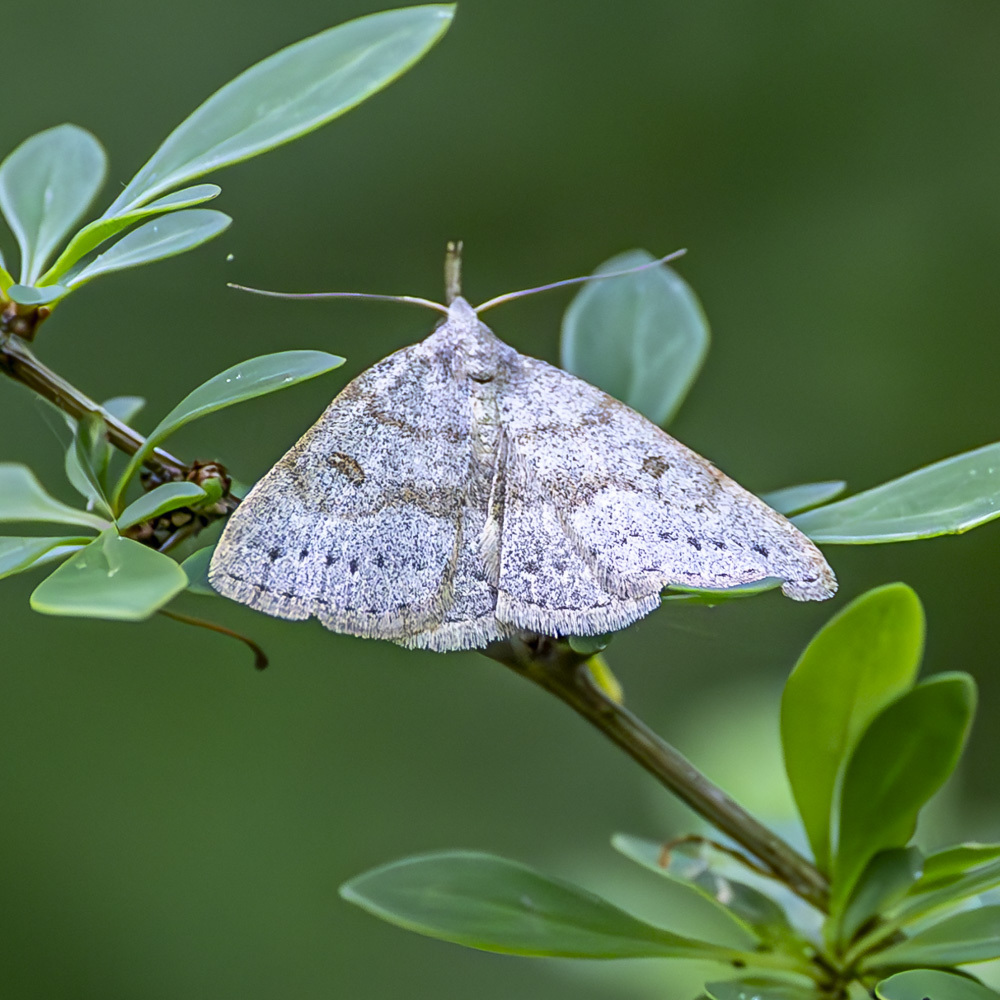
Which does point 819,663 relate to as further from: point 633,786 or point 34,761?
point 34,761

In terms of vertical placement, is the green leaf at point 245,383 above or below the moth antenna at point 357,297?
below

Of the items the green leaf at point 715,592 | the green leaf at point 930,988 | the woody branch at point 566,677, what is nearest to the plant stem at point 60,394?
the woody branch at point 566,677

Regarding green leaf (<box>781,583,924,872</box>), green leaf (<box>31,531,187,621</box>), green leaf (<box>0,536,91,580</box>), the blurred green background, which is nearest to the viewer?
green leaf (<box>31,531,187,621</box>)

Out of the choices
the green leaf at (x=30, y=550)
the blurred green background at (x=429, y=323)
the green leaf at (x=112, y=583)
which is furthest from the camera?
the blurred green background at (x=429, y=323)

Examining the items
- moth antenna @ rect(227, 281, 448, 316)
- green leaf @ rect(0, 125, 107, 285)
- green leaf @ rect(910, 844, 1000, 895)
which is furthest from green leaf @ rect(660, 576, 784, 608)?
green leaf @ rect(0, 125, 107, 285)

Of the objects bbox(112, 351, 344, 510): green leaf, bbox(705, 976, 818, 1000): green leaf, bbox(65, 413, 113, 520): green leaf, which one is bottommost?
bbox(705, 976, 818, 1000): green leaf

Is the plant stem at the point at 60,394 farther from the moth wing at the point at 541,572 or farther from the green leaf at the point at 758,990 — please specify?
the green leaf at the point at 758,990

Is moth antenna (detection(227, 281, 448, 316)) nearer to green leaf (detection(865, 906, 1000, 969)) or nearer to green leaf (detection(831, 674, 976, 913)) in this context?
green leaf (detection(831, 674, 976, 913))
